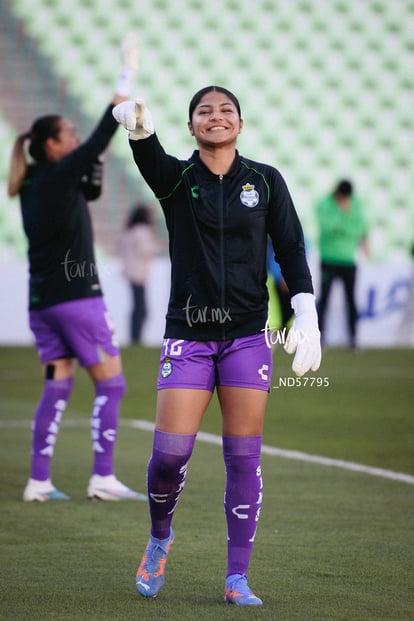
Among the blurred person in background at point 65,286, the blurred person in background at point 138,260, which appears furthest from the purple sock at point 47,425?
the blurred person in background at point 138,260

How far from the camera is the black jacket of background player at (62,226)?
6059 millimetres

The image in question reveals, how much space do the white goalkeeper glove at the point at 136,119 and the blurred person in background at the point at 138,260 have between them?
1257 cm

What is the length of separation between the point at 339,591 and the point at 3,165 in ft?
49.7

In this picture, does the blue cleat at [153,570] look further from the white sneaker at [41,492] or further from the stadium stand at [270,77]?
the stadium stand at [270,77]

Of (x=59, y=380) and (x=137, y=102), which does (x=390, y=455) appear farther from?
(x=137, y=102)

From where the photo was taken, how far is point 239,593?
12.9 ft

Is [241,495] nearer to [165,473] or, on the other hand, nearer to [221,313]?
[165,473]

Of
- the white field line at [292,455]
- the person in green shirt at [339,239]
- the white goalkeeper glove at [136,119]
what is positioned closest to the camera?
the white goalkeeper glove at [136,119]

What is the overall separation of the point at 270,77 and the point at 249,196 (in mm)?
16907

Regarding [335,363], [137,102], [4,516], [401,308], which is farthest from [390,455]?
[401,308]

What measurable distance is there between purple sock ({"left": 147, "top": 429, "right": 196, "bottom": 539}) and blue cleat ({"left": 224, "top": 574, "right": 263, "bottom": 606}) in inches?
11.7

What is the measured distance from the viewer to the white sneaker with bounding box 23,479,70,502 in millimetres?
5996

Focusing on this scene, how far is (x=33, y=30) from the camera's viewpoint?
19203 mm

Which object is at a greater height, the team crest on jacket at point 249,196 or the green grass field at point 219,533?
the team crest on jacket at point 249,196
